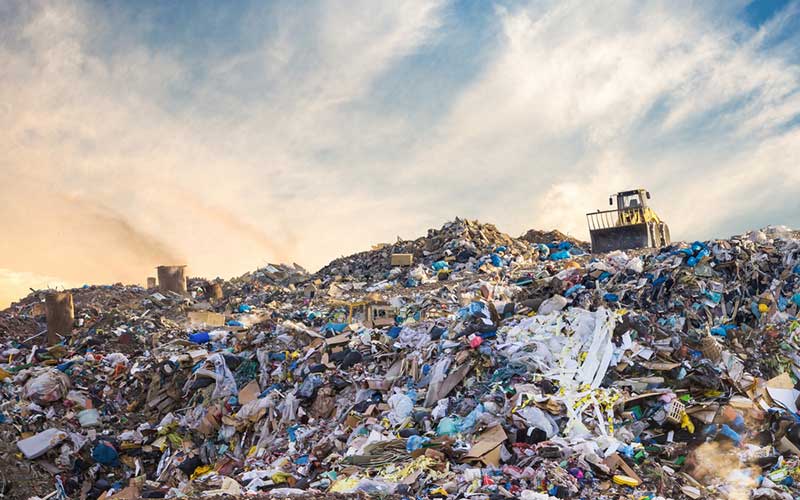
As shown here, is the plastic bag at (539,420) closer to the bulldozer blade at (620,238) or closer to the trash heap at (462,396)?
the trash heap at (462,396)

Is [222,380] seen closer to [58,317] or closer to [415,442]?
[415,442]

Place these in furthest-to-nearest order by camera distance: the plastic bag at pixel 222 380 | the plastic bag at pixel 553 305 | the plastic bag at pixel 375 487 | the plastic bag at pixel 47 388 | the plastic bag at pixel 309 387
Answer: the plastic bag at pixel 47 388, the plastic bag at pixel 222 380, the plastic bag at pixel 553 305, the plastic bag at pixel 309 387, the plastic bag at pixel 375 487

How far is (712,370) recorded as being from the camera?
692 centimetres

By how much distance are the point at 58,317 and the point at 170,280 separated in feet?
16.9

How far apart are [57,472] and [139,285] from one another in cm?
1427

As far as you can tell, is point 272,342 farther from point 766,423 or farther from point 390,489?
point 766,423

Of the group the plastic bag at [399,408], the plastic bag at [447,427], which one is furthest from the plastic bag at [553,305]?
the plastic bag at [447,427]

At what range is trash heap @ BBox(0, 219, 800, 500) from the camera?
18.6ft

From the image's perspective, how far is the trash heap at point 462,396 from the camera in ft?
18.6

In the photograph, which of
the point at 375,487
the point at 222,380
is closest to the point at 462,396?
the point at 375,487

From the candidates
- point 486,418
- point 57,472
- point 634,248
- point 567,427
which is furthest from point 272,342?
point 634,248

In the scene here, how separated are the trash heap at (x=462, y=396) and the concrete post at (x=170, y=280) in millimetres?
5680

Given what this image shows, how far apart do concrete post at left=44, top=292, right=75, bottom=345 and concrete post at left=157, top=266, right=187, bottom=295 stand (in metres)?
4.82

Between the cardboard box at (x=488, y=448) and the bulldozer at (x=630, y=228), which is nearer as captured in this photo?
the cardboard box at (x=488, y=448)
